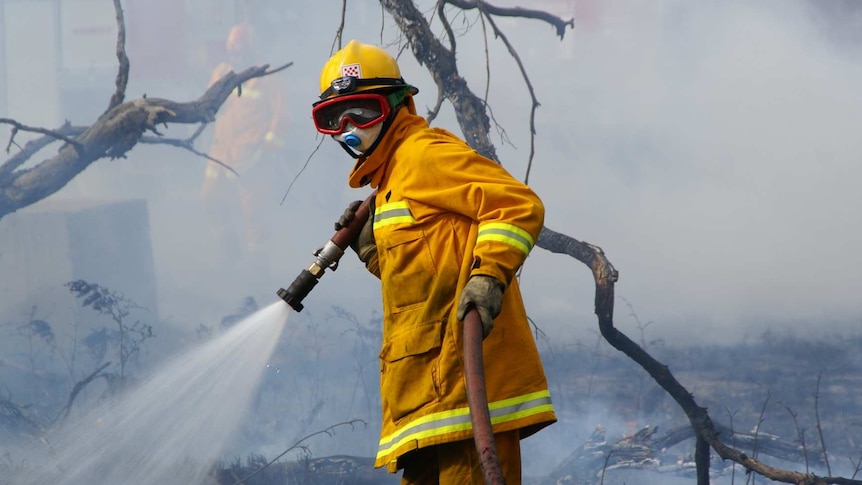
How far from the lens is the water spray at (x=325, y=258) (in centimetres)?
288

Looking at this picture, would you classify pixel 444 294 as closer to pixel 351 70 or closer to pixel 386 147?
pixel 386 147

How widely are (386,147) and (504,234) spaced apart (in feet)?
1.55

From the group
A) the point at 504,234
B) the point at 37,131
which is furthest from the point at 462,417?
the point at 37,131

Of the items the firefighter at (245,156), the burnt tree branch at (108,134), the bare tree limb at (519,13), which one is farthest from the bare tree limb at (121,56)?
the bare tree limb at (519,13)

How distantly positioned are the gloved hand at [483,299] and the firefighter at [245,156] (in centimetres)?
262

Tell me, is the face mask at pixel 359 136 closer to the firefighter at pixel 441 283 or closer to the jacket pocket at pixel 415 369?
the firefighter at pixel 441 283

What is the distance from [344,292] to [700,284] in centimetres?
156

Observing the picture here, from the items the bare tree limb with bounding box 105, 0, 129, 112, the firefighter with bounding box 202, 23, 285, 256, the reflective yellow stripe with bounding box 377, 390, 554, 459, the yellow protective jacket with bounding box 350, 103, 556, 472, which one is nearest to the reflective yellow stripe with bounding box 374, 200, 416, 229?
the yellow protective jacket with bounding box 350, 103, 556, 472

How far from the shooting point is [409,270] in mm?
2605

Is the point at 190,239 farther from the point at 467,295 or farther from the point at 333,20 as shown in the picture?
the point at 467,295

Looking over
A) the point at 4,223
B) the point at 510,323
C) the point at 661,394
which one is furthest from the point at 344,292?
the point at 510,323

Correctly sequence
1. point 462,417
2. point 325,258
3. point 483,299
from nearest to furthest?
point 483,299 < point 462,417 < point 325,258

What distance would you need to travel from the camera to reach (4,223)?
207 inches

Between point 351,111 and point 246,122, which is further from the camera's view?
point 246,122
